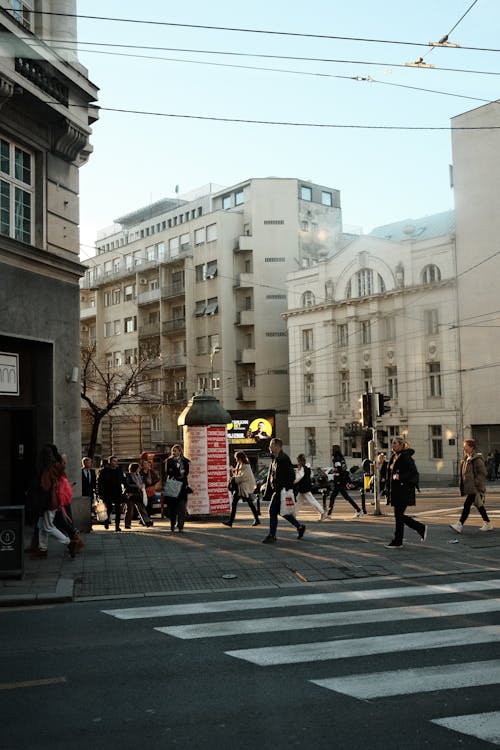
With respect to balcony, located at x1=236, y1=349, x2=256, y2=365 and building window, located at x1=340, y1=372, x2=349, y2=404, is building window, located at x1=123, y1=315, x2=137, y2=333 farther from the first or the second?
building window, located at x1=340, y1=372, x2=349, y2=404

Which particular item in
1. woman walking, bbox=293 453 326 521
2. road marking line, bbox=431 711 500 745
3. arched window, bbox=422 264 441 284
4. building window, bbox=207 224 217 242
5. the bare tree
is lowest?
road marking line, bbox=431 711 500 745

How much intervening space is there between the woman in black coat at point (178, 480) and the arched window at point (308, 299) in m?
38.8

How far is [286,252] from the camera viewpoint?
58.8m

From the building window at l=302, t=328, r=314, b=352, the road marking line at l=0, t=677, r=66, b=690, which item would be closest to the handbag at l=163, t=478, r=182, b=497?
the road marking line at l=0, t=677, r=66, b=690

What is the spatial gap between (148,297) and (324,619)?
5794cm

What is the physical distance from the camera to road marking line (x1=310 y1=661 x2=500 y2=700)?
18.9 feet

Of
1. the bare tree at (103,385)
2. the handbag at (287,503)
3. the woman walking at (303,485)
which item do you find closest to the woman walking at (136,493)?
the woman walking at (303,485)

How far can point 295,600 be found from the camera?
9.29 meters

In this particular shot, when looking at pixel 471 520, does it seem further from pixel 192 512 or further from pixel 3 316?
pixel 3 316

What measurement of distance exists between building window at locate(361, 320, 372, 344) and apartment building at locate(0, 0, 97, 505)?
34199 millimetres

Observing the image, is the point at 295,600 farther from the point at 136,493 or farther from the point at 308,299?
the point at 308,299

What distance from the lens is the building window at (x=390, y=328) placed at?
→ 47938 millimetres

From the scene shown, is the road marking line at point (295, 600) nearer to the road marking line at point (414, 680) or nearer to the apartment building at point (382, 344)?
the road marking line at point (414, 680)

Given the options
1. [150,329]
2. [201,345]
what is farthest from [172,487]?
[150,329]
